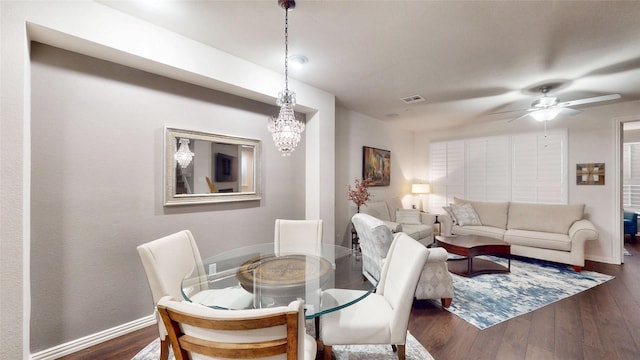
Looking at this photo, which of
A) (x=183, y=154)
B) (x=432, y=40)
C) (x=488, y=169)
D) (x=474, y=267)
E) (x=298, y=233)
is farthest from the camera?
(x=488, y=169)

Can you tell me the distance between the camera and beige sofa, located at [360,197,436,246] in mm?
4449

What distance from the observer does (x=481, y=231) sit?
4562mm

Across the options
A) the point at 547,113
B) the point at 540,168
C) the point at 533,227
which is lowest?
the point at 533,227

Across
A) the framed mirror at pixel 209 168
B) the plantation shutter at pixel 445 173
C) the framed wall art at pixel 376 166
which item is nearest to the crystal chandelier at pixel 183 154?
the framed mirror at pixel 209 168

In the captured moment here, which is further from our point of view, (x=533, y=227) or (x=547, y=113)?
(x=533, y=227)

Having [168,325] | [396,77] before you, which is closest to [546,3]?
[396,77]

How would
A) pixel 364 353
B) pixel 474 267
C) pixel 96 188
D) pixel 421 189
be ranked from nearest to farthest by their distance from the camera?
pixel 364 353 → pixel 96 188 → pixel 474 267 → pixel 421 189

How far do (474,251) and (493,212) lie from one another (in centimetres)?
190

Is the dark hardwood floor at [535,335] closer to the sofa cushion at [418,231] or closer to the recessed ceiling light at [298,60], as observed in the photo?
the sofa cushion at [418,231]

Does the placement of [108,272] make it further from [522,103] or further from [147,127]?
[522,103]

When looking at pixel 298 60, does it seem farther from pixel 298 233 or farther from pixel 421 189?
pixel 421 189

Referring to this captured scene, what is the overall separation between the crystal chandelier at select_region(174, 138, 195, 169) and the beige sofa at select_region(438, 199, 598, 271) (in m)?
4.60

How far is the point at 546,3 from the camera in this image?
180cm

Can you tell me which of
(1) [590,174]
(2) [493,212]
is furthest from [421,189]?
(1) [590,174]
